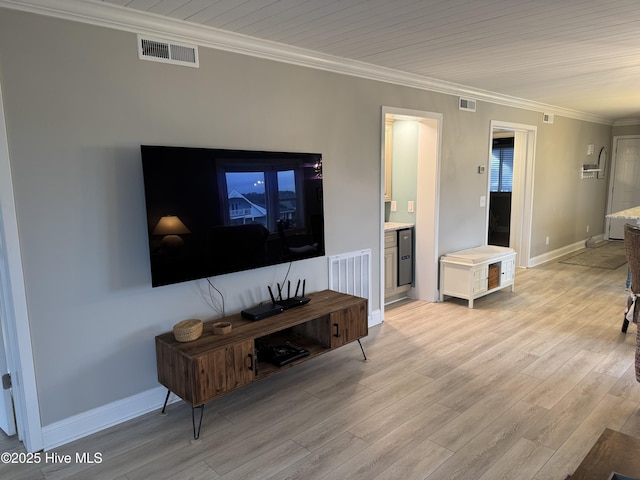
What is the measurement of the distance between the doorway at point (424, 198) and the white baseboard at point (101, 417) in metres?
3.00

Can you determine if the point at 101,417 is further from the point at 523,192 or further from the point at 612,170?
the point at 612,170

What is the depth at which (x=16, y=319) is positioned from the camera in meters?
2.30

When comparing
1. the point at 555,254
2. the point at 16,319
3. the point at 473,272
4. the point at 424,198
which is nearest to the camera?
the point at 16,319

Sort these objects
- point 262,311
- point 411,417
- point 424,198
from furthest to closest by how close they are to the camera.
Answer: point 424,198 < point 262,311 < point 411,417

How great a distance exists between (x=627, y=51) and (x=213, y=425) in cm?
427

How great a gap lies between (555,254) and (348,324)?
578 cm

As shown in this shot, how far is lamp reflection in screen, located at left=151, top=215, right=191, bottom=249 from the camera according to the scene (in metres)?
2.59

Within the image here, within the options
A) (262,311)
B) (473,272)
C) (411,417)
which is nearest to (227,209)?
(262,311)

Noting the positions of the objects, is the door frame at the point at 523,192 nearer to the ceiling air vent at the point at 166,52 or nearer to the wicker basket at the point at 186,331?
the ceiling air vent at the point at 166,52

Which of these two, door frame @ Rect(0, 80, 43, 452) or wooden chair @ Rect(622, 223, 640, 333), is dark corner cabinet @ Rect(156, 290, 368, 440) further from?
wooden chair @ Rect(622, 223, 640, 333)

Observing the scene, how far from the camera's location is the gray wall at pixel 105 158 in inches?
89.9

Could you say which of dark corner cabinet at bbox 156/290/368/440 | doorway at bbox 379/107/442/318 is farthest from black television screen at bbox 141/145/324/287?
doorway at bbox 379/107/442/318

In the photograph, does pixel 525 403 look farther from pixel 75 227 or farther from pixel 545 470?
pixel 75 227

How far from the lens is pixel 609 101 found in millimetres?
6227
